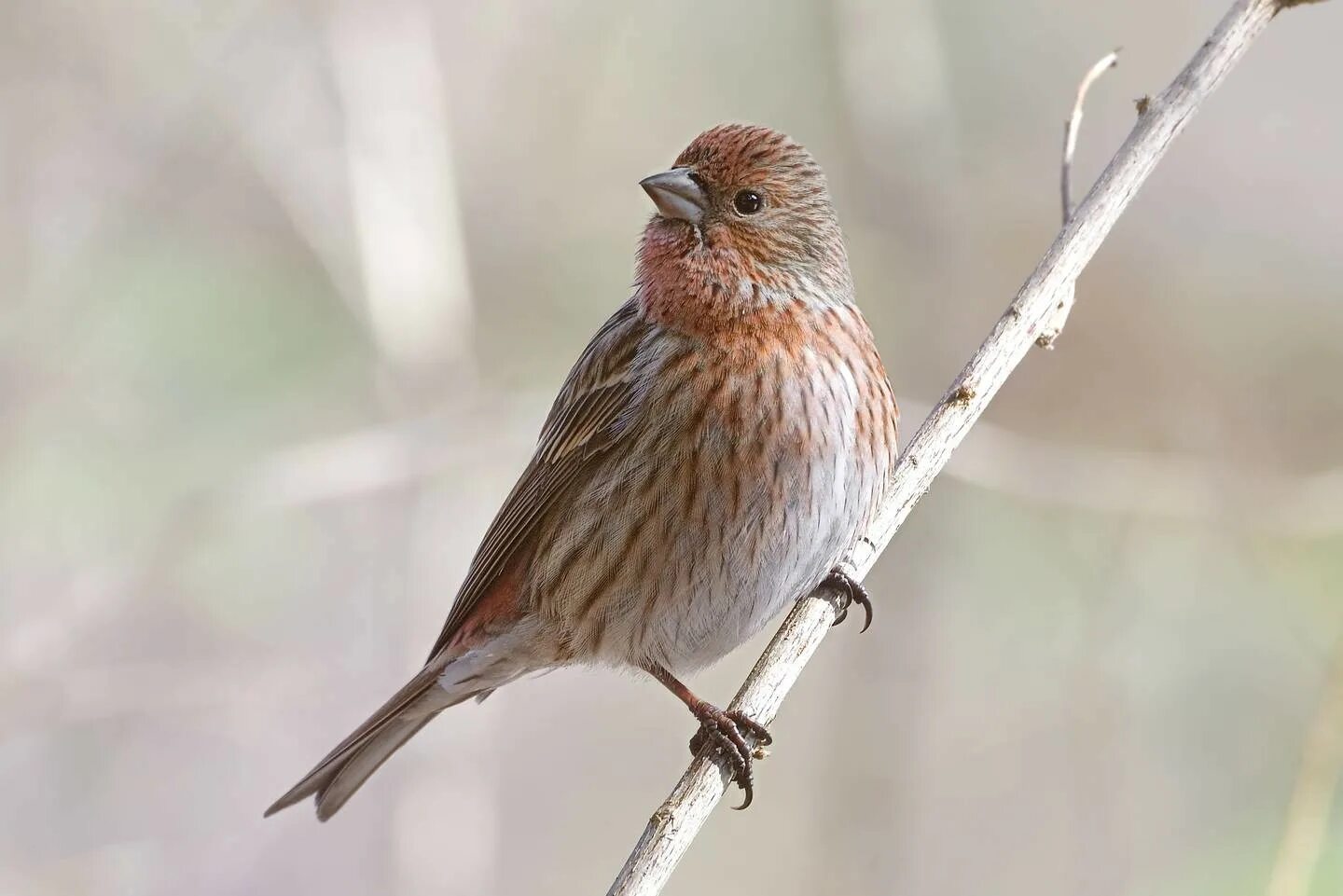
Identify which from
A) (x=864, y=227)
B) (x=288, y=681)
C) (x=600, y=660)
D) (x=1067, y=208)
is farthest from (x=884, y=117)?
(x=288, y=681)

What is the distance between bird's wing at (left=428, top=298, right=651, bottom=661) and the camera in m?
5.07

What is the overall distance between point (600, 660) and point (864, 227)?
9.24 ft

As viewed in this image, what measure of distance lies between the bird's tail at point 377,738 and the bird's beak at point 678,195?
1728 millimetres

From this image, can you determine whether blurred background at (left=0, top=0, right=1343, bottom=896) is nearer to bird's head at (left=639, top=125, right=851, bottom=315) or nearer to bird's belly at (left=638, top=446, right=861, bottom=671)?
bird's belly at (left=638, top=446, right=861, bottom=671)

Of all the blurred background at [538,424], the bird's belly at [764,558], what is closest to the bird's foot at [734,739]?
the bird's belly at [764,558]

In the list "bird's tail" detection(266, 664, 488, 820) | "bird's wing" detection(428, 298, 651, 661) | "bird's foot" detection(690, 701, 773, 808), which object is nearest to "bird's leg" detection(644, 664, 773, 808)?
"bird's foot" detection(690, 701, 773, 808)

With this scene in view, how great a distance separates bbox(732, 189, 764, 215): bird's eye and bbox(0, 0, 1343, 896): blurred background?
57.2 inches

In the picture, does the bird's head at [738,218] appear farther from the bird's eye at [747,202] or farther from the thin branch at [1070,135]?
the thin branch at [1070,135]

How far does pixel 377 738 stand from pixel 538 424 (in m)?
1.66

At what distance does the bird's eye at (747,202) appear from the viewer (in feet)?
16.1

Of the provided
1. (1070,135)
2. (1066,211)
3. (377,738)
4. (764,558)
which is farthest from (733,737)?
(1070,135)

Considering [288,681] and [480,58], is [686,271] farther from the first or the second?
[480,58]

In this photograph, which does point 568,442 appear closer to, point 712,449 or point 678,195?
point 712,449

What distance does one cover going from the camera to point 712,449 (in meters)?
4.77
